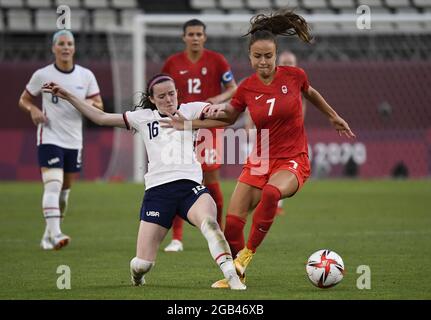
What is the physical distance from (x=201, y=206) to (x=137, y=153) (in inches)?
551

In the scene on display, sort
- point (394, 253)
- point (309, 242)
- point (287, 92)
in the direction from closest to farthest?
1. point (287, 92)
2. point (394, 253)
3. point (309, 242)

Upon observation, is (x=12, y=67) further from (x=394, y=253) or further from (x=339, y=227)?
(x=394, y=253)

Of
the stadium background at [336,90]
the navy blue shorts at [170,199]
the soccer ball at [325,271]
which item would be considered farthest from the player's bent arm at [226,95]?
the stadium background at [336,90]

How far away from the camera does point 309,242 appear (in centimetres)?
1259

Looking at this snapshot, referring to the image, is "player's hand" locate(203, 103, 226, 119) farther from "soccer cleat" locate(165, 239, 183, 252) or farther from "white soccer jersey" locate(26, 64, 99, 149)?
"white soccer jersey" locate(26, 64, 99, 149)

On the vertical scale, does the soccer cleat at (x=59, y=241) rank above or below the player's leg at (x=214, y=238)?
above

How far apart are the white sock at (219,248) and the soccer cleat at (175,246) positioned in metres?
3.83

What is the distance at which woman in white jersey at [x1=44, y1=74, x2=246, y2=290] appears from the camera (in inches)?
337

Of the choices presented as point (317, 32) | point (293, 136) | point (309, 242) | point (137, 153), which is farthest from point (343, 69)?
point (293, 136)

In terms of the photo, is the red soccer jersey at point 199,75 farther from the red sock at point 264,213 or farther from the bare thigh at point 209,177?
the red sock at point 264,213

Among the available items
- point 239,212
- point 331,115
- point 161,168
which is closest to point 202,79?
point 331,115

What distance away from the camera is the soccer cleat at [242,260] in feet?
28.1

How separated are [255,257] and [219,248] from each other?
3.01 metres

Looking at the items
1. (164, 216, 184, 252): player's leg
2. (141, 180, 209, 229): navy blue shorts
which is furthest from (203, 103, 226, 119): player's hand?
(164, 216, 184, 252): player's leg
